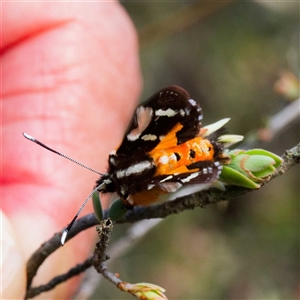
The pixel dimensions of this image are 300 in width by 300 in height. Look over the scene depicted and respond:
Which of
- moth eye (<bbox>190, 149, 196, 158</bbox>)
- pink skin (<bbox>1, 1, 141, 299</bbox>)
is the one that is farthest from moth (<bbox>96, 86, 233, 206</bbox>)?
pink skin (<bbox>1, 1, 141, 299</bbox>)

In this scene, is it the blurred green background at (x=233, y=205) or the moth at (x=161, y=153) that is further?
the blurred green background at (x=233, y=205)

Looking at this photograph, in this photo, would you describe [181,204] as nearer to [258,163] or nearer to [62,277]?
[258,163]

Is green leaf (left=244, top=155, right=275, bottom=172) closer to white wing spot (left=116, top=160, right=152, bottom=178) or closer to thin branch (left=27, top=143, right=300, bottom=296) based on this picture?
thin branch (left=27, top=143, right=300, bottom=296)

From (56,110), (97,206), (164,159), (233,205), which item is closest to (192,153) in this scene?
(164,159)

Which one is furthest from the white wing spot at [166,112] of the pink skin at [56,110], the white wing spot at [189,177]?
the pink skin at [56,110]

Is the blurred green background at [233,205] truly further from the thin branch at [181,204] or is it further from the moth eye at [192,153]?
the moth eye at [192,153]
